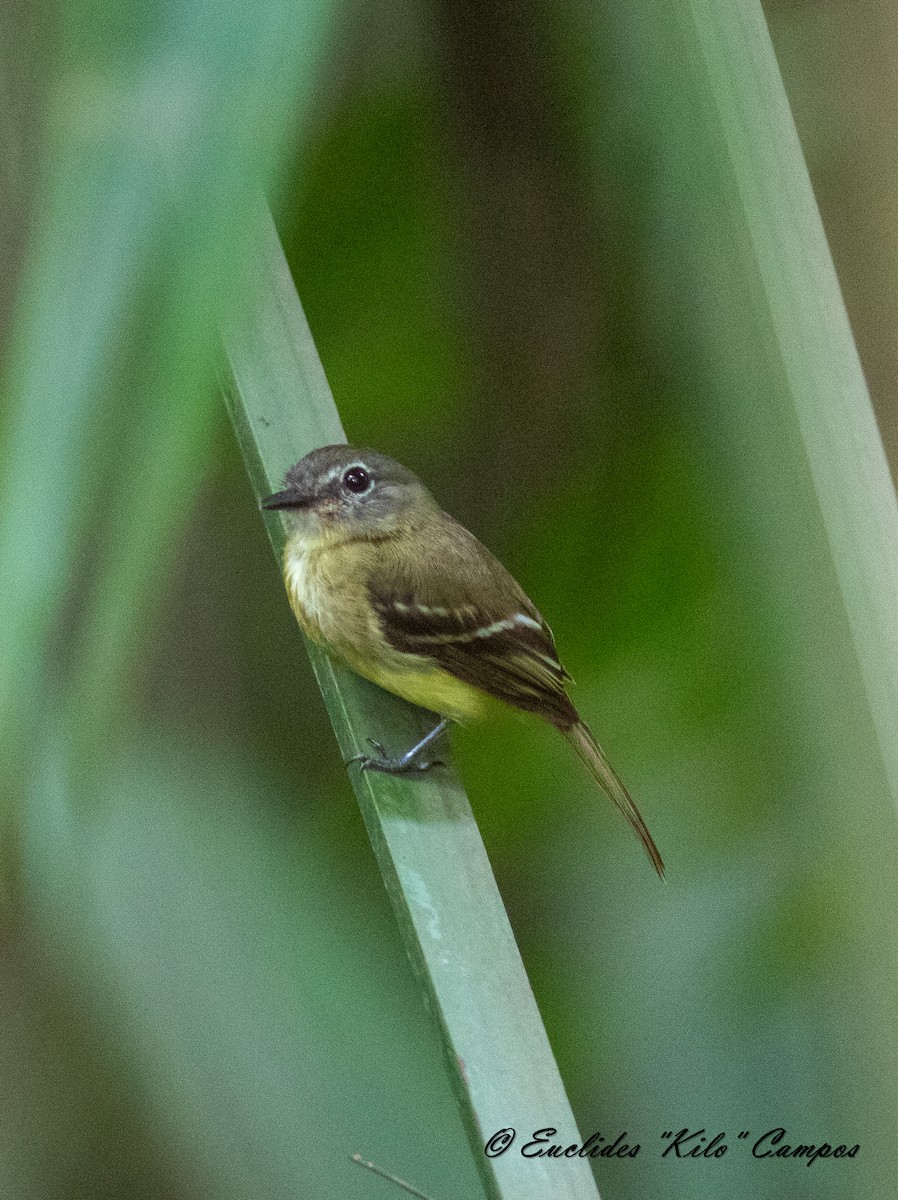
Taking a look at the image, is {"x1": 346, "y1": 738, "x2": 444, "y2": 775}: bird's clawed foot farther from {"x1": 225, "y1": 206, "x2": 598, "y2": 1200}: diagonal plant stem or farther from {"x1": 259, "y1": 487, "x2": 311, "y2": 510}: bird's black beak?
{"x1": 259, "y1": 487, "x2": 311, "y2": 510}: bird's black beak

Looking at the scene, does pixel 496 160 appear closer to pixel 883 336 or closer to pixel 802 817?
pixel 883 336

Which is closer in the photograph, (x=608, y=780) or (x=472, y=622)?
(x=608, y=780)

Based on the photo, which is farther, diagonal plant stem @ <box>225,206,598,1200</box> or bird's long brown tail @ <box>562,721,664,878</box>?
bird's long brown tail @ <box>562,721,664,878</box>

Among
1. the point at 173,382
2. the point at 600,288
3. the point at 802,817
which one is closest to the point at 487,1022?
the point at 802,817

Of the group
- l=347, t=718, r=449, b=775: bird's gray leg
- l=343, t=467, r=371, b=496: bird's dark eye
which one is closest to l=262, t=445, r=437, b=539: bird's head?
l=343, t=467, r=371, b=496: bird's dark eye

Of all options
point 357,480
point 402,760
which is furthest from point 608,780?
point 357,480

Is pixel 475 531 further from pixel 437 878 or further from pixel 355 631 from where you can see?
pixel 437 878
